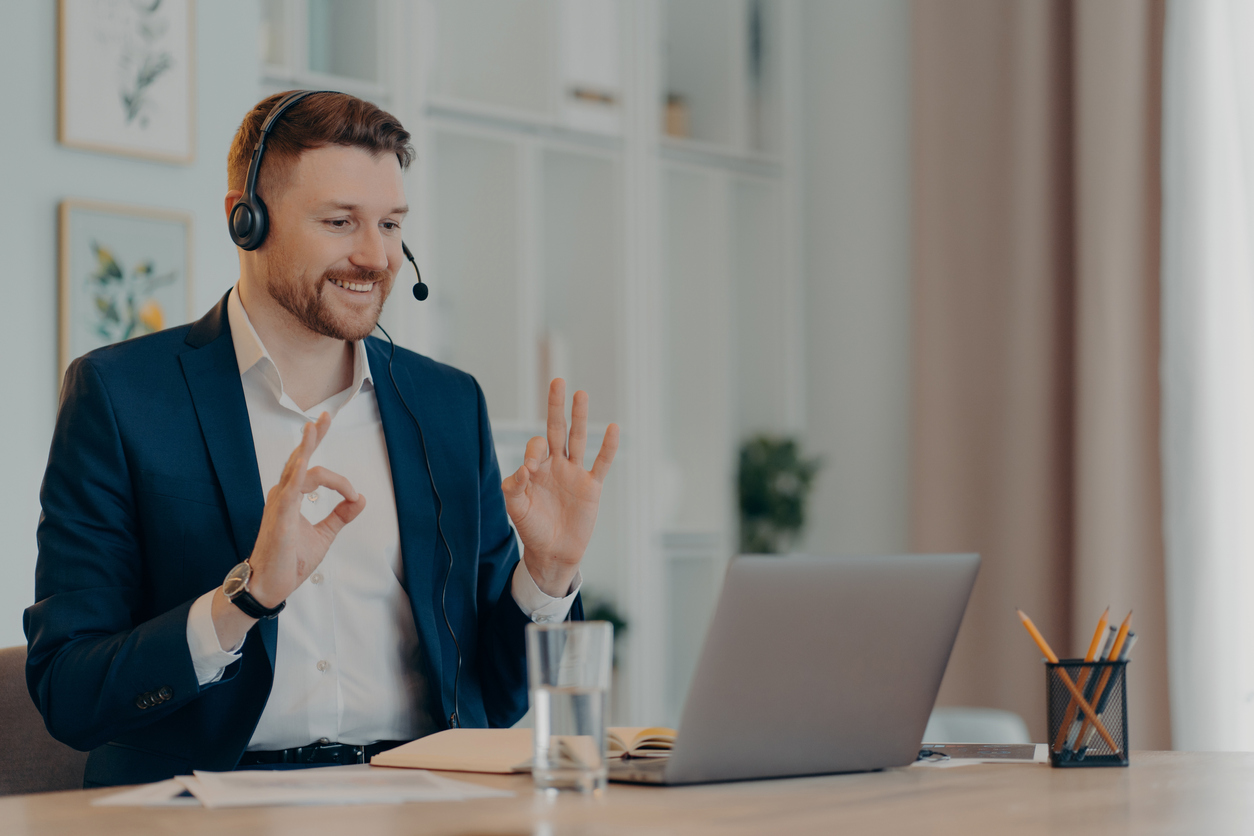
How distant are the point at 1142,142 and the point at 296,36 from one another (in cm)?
204

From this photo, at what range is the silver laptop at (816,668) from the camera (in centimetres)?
102

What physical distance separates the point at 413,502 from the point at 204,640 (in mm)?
363

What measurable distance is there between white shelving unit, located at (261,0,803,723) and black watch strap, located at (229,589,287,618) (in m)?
2.00

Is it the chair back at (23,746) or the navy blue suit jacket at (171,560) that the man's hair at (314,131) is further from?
the chair back at (23,746)

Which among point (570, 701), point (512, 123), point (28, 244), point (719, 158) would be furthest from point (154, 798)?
point (719, 158)

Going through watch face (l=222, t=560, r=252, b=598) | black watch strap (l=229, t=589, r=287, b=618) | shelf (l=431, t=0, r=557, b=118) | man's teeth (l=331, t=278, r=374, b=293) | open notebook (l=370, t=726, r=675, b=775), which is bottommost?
open notebook (l=370, t=726, r=675, b=775)

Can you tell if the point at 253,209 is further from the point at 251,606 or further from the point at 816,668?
the point at 816,668

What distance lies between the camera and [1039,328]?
3330 millimetres

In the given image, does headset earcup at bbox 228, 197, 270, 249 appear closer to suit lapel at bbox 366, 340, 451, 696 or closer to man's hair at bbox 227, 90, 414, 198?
man's hair at bbox 227, 90, 414, 198

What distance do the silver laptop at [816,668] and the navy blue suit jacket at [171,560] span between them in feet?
1.56

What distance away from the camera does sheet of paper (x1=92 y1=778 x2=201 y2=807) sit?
920mm

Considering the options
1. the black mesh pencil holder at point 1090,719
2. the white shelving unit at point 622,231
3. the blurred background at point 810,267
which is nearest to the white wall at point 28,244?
the blurred background at point 810,267

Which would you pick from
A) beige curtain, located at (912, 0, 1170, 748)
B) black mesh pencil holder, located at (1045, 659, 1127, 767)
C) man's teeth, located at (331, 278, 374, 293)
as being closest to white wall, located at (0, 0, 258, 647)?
man's teeth, located at (331, 278, 374, 293)

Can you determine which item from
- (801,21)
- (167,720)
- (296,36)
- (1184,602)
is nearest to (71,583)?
(167,720)
